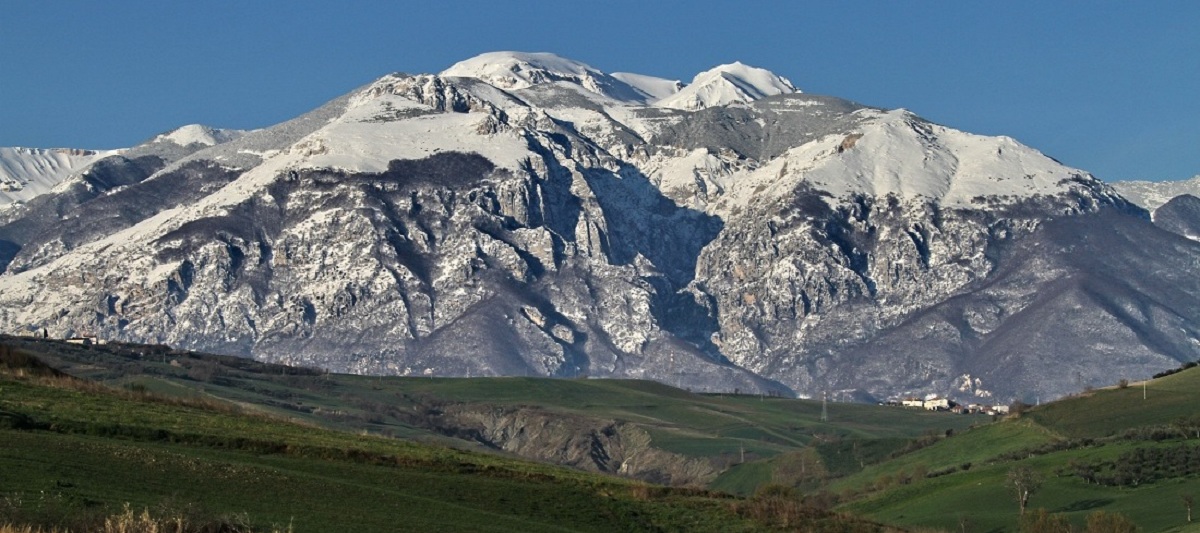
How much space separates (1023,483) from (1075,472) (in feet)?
28.6

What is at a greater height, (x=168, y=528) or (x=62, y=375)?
(x=62, y=375)

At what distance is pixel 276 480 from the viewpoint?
70.9 meters

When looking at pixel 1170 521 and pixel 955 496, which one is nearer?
pixel 1170 521

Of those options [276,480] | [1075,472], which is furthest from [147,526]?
[1075,472]

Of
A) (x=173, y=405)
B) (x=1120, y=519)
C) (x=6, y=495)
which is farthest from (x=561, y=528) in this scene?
(x=1120, y=519)

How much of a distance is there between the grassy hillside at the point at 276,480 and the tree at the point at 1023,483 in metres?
61.8

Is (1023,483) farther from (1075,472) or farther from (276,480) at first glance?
(276,480)

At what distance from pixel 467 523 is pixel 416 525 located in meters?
3.49

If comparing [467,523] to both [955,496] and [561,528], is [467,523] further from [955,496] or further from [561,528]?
[955,496]

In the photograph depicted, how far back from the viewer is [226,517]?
163 ft

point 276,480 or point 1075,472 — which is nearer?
point 276,480

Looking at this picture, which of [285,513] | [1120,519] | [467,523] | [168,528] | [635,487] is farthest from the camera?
[1120,519]

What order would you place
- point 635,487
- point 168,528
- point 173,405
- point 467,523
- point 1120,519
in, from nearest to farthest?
point 168,528, point 467,523, point 635,487, point 173,405, point 1120,519

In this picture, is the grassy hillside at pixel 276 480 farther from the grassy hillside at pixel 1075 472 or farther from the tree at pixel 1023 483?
the tree at pixel 1023 483
